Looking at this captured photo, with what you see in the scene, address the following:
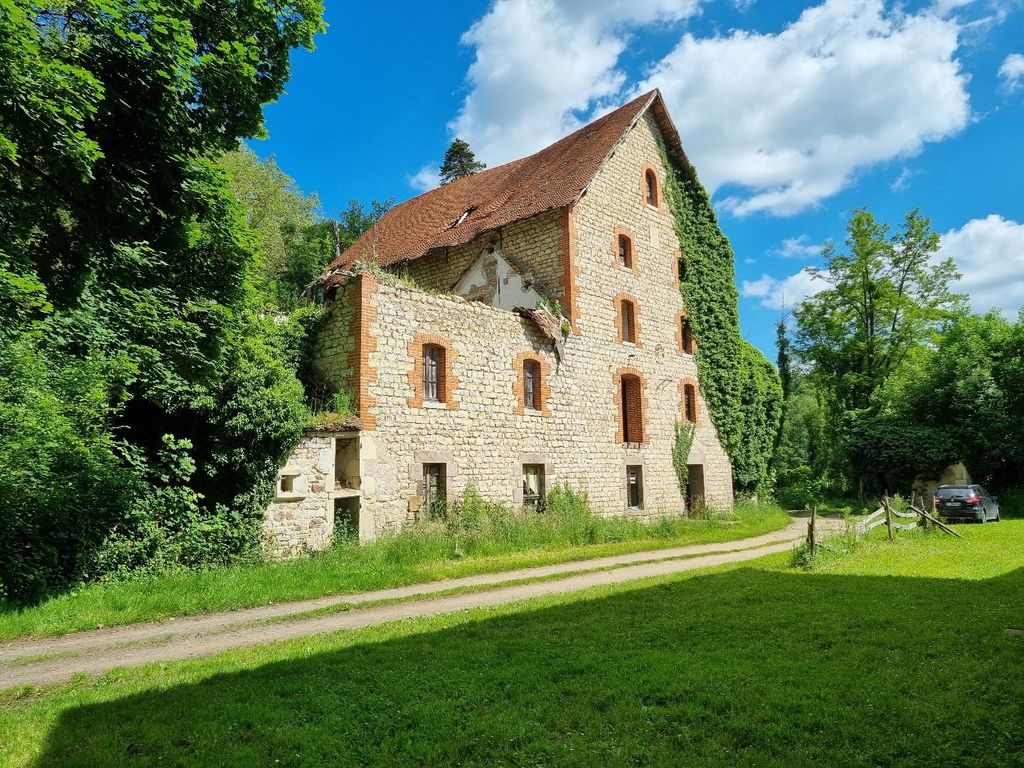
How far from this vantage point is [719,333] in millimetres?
24641

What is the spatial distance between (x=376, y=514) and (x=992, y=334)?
88.7 feet

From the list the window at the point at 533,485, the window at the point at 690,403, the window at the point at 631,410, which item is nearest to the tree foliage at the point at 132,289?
the window at the point at 533,485

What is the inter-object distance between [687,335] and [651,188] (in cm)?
552

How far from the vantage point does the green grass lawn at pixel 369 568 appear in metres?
8.43

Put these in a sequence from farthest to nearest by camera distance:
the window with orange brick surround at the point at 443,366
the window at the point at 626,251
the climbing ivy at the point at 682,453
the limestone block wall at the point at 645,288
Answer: the climbing ivy at the point at 682,453
the window at the point at 626,251
the limestone block wall at the point at 645,288
the window with orange brick surround at the point at 443,366

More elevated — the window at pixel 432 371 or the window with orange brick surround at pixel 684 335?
the window with orange brick surround at pixel 684 335

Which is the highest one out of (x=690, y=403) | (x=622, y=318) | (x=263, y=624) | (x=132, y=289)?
(x=622, y=318)

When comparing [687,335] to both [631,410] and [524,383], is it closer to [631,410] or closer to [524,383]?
[631,410]

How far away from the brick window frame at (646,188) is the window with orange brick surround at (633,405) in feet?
20.9

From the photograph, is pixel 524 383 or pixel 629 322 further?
pixel 629 322

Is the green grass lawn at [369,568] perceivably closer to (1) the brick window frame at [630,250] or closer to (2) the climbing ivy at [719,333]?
(2) the climbing ivy at [719,333]

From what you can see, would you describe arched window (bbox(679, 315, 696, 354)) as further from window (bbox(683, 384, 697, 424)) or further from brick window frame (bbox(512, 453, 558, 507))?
brick window frame (bbox(512, 453, 558, 507))

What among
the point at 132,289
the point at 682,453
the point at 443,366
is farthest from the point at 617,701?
the point at 682,453

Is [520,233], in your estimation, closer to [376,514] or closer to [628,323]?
[628,323]
